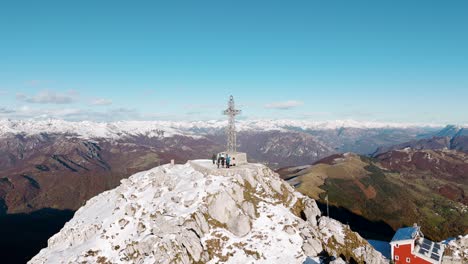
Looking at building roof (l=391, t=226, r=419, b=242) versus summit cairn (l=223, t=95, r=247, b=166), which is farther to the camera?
summit cairn (l=223, t=95, r=247, b=166)

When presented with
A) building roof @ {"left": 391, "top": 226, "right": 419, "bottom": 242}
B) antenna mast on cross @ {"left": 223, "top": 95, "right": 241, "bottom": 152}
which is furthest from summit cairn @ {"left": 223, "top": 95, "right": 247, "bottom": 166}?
building roof @ {"left": 391, "top": 226, "right": 419, "bottom": 242}

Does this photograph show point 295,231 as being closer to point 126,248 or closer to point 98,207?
point 126,248

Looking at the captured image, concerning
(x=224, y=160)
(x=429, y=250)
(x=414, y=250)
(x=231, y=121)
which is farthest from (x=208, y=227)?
(x=429, y=250)

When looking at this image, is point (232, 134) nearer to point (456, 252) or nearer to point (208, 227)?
point (208, 227)

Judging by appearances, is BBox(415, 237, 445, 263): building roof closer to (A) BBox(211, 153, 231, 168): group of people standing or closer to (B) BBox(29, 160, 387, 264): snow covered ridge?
(B) BBox(29, 160, 387, 264): snow covered ridge

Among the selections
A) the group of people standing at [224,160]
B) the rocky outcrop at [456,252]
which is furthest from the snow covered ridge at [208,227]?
the rocky outcrop at [456,252]

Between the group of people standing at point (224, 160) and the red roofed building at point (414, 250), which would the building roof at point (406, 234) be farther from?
the group of people standing at point (224, 160)
